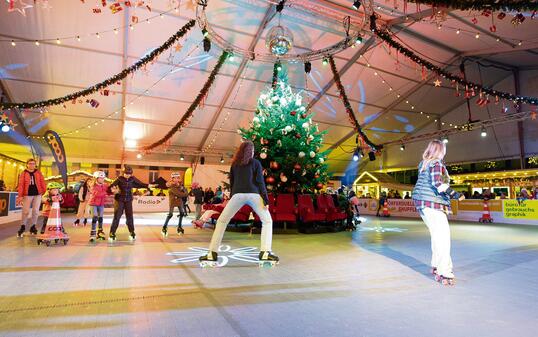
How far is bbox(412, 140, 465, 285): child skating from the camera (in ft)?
11.6

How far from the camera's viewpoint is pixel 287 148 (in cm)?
936

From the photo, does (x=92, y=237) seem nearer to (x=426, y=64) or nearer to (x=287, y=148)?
(x=287, y=148)

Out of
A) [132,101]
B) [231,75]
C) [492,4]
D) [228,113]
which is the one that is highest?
[231,75]

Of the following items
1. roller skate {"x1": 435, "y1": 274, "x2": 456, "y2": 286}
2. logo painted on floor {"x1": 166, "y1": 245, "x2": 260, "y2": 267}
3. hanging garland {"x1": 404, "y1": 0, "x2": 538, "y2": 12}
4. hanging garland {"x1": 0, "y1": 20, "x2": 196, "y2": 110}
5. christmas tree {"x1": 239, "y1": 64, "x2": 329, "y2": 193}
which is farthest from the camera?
christmas tree {"x1": 239, "y1": 64, "x2": 329, "y2": 193}

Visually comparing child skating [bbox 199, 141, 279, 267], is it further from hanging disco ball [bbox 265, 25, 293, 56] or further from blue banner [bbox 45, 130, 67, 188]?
blue banner [bbox 45, 130, 67, 188]

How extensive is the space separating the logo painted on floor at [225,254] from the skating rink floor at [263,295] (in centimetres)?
3

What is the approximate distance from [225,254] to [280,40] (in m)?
5.44

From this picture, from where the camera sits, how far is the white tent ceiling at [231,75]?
1142 centimetres

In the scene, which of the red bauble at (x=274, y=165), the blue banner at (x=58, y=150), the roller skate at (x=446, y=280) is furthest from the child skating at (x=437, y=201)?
the blue banner at (x=58, y=150)

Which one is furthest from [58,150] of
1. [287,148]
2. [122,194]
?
[287,148]

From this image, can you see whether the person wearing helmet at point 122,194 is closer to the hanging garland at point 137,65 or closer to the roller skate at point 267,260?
the roller skate at point 267,260

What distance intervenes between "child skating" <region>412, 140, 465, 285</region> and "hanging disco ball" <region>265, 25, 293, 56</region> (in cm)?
527

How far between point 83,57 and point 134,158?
35.5 feet

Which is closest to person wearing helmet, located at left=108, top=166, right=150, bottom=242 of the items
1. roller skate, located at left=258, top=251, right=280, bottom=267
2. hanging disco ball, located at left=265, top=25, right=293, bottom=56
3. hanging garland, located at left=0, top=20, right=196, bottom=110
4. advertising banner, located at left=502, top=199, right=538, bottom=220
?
roller skate, located at left=258, top=251, right=280, bottom=267
